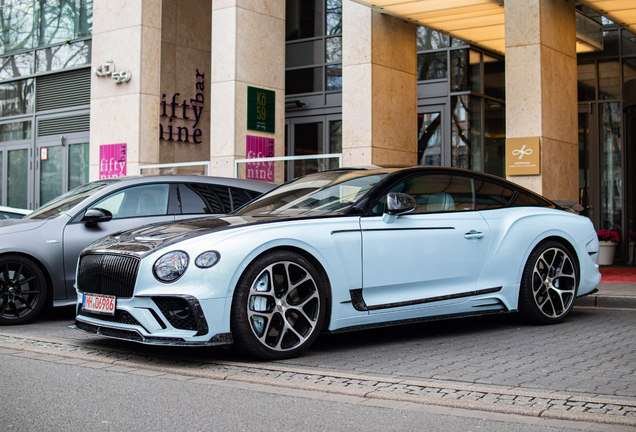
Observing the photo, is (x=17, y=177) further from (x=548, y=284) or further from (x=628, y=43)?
(x=548, y=284)

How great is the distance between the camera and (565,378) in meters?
4.80

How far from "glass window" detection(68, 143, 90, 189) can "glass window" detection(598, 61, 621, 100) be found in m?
13.2

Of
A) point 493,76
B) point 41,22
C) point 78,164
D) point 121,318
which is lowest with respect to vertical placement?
point 121,318

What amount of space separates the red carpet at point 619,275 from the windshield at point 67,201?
753cm

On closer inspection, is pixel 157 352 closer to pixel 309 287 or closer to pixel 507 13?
pixel 309 287

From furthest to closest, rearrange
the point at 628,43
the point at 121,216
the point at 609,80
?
the point at 609,80 → the point at 628,43 → the point at 121,216

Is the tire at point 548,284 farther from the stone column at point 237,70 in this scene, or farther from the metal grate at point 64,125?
the metal grate at point 64,125

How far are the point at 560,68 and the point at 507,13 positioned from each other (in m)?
1.31

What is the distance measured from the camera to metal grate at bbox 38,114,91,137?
19766 mm

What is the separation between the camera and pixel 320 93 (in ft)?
60.2

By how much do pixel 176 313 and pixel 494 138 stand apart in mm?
12593

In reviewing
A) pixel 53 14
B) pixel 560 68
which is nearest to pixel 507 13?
pixel 560 68

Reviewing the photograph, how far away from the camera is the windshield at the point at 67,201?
7969 mm

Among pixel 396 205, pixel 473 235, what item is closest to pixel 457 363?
pixel 396 205
